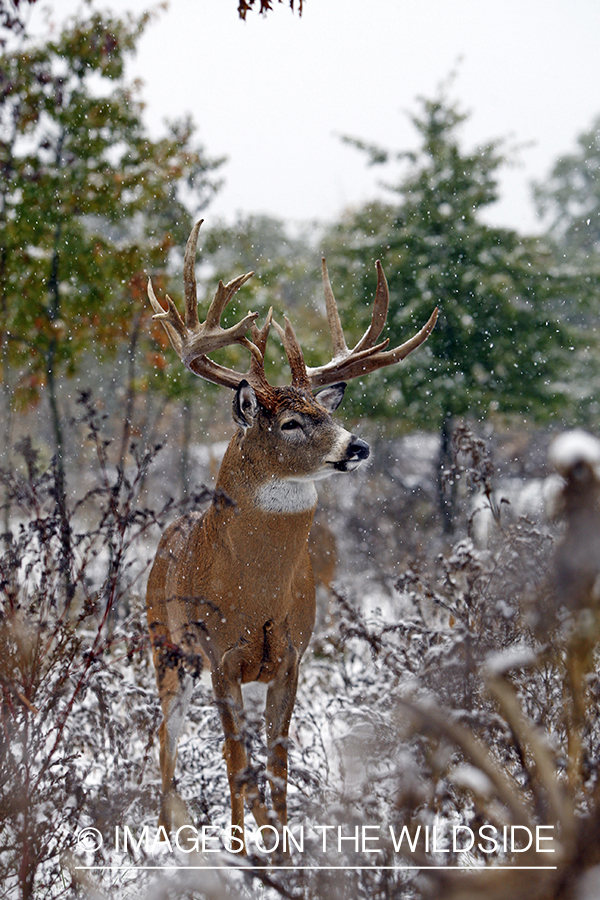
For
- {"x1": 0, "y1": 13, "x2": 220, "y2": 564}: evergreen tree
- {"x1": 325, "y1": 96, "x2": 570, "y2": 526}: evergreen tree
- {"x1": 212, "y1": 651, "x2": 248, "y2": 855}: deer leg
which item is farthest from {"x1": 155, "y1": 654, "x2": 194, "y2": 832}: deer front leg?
{"x1": 325, "y1": 96, "x2": 570, "y2": 526}: evergreen tree

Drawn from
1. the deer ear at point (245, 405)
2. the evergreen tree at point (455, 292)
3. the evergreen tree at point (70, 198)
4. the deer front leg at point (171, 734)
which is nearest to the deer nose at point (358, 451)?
the deer ear at point (245, 405)

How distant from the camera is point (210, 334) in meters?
2.99

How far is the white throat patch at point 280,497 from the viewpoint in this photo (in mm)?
2750

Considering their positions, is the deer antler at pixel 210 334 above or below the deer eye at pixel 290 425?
above

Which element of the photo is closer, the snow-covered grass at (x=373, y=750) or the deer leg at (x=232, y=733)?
the snow-covered grass at (x=373, y=750)

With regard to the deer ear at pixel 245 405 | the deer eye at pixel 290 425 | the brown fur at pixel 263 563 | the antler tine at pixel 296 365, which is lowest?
the brown fur at pixel 263 563

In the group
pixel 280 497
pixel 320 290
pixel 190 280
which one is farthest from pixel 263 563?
pixel 320 290

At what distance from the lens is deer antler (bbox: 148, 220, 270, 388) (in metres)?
2.93

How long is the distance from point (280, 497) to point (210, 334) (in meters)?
0.77

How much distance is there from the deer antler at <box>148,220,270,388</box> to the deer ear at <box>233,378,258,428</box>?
0.16 m

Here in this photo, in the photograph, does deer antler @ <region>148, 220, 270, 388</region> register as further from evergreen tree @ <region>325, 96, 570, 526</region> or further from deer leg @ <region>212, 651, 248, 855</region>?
evergreen tree @ <region>325, 96, 570, 526</region>

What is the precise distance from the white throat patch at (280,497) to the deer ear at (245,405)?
0.25 metres

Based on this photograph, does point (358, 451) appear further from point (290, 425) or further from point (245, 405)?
point (245, 405)

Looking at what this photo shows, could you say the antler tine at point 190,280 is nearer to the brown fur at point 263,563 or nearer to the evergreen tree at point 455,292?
the brown fur at point 263,563
